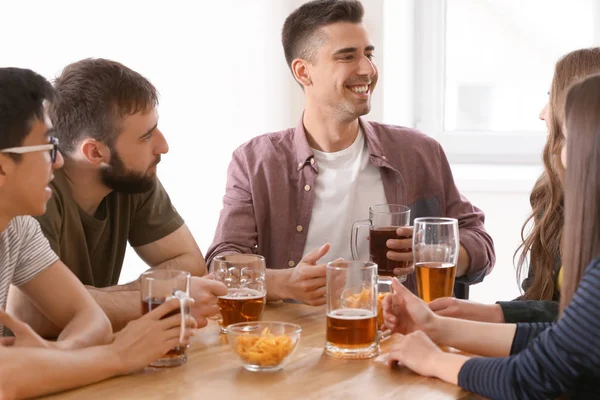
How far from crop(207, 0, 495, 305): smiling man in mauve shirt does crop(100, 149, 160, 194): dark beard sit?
0.43m

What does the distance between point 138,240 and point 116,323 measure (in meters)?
0.56

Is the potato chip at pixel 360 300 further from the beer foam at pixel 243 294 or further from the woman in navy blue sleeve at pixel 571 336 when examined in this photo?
the beer foam at pixel 243 294

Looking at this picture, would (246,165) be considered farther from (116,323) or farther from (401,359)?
(401,359)

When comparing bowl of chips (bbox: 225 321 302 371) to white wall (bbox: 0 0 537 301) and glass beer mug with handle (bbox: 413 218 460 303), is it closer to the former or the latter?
glass beer mug with handle (bbox: 413 218 460 303)

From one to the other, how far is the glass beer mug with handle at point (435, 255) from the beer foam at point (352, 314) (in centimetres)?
33

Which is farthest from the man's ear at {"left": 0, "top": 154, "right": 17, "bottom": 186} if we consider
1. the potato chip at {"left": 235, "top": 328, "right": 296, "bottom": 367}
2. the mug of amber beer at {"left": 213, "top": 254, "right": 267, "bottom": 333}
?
the potato chip at {"left": 235, "top": 328, "right": 296, "bottom": 367}

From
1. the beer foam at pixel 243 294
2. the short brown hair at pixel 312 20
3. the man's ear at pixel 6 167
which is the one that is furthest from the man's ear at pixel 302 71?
the man's ear at pixel 6 167

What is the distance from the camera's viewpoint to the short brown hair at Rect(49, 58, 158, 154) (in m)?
2.49

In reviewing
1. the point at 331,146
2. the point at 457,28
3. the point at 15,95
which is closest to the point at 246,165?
the point at 331,146

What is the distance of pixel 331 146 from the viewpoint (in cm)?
307

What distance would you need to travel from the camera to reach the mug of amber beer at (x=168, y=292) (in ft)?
5.89

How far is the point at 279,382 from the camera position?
169 centimetres

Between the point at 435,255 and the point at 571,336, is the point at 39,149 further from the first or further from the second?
the point at 571,336

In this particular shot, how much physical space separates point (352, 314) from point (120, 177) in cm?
98
